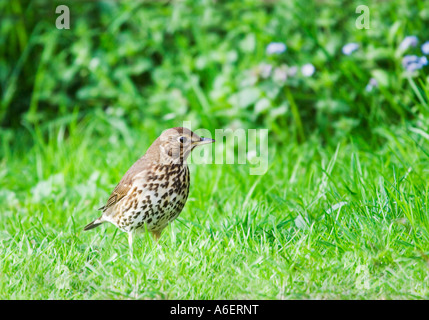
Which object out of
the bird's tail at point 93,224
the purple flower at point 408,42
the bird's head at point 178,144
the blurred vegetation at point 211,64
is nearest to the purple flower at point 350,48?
the blurred vegetation at point 211,64

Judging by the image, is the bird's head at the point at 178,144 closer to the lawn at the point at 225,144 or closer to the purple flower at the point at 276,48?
the lawn at the point at 225,144

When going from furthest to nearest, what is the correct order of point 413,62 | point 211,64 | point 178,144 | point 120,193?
point 211,64 → point 413,62 → point 120,193 → point 178,144

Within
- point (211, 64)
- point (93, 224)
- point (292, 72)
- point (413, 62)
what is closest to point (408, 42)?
point (413, 62)

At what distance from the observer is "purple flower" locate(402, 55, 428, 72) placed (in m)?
4.79

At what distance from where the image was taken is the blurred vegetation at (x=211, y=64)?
5.38 metres

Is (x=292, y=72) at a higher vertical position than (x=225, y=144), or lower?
higher

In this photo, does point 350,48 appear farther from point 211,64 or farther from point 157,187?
point 157,187

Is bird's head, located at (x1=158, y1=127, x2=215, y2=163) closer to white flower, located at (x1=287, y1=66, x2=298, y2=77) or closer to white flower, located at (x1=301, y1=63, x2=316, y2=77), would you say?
white flower, located at (x1=301, y1=63, x2=316, y2=77)

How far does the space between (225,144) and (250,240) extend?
2.02 m

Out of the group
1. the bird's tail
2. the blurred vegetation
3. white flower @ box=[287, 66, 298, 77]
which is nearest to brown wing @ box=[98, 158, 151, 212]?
the bird's tail

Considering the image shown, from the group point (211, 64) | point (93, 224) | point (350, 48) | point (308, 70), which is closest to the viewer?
point (93, 224)

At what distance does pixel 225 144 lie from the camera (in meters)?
5.41
